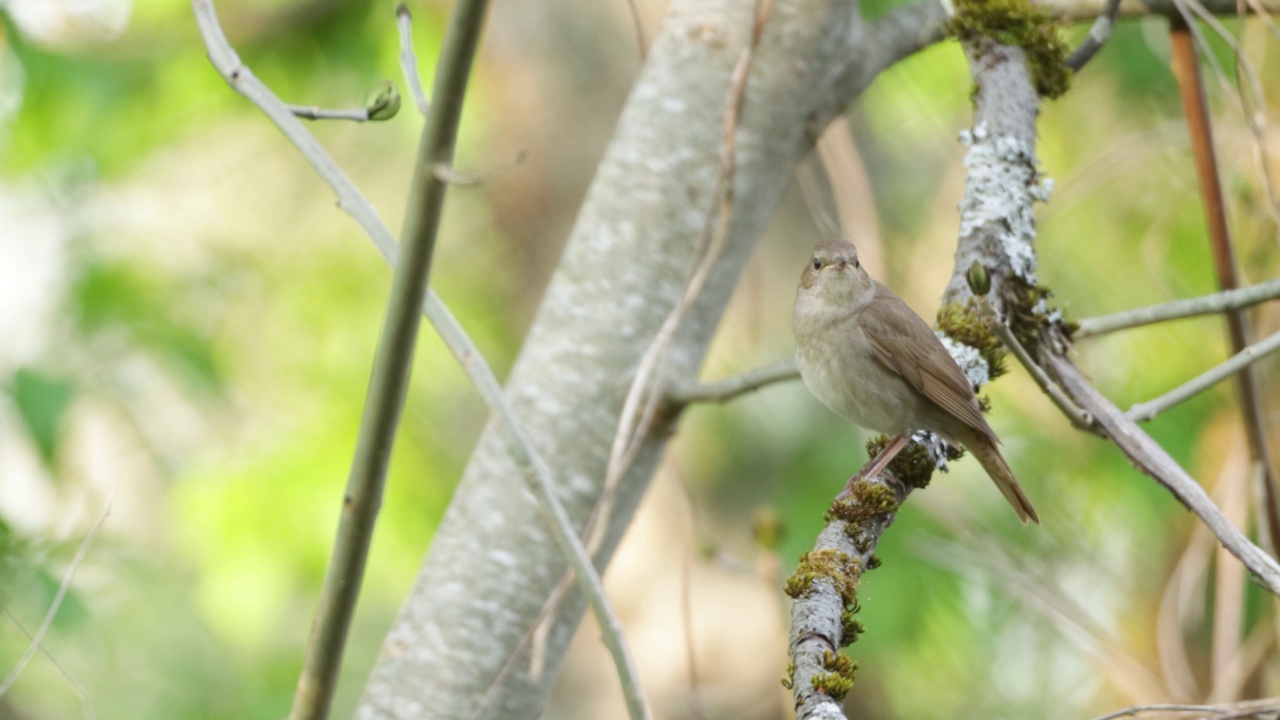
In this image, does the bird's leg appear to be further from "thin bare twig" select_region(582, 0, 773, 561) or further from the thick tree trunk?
the thick tree trunk

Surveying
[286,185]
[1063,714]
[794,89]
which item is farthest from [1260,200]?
[286,185]

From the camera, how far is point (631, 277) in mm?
2889

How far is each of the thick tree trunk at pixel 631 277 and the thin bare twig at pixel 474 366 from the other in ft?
3.53

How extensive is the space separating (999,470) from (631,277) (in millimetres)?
1028

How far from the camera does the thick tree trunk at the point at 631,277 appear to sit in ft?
8.96

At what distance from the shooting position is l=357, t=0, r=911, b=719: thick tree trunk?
273cm

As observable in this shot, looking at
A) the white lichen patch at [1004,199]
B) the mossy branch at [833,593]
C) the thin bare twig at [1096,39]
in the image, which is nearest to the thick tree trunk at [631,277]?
the thin bare twig at [1096,39]

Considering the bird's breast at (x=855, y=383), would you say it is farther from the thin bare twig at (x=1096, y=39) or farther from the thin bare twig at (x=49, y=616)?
the thin bare twig at (x=49, y=616)

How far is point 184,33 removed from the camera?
476 cm

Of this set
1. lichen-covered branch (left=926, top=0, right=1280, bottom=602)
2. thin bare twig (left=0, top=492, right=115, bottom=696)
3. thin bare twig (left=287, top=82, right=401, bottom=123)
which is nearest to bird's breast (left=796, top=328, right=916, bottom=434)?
lichen-covered branch (left=926, top=0, right=1280, bottom=602)

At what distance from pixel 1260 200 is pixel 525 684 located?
9.27 ft

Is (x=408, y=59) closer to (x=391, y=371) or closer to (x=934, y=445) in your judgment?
(x=391, y=371)

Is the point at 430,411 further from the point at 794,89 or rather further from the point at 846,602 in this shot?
the point at 846,602

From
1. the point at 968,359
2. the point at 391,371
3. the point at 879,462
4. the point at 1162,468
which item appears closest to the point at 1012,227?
the point at 968,359
